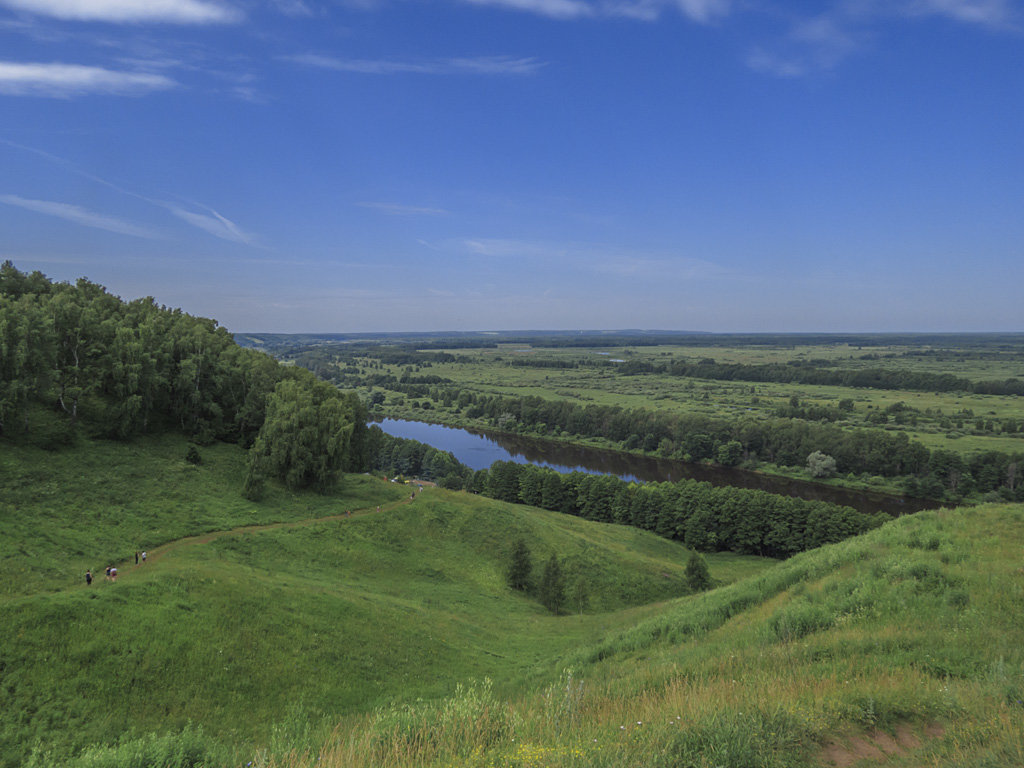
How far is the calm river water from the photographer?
84562 millimetres

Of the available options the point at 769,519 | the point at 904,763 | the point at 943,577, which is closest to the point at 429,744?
the point at 904,763

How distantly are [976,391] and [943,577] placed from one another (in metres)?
231

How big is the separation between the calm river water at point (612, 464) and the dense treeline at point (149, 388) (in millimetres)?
47152

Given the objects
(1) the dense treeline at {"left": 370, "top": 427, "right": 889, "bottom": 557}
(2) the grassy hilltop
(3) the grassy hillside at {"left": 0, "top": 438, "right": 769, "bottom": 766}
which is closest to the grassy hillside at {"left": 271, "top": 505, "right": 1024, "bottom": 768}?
(2) the grassy hilltop

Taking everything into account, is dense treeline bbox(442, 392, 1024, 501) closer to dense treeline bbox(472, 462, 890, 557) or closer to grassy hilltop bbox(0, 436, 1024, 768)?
dense treeline bbox(472, 462, 890, 557)

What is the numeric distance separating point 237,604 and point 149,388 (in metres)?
34.1

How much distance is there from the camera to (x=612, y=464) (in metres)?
111

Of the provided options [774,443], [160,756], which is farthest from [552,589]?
[774,443]

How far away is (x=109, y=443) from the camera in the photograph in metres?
39.6

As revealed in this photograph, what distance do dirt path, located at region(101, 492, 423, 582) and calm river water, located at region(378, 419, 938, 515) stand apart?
45801mm

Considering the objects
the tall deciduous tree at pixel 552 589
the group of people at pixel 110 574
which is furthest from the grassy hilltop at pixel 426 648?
the tall deciduous tree at pixel 552 589

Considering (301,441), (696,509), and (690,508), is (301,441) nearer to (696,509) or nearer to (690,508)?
(696,509)

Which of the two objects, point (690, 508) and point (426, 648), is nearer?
point (426, 648)

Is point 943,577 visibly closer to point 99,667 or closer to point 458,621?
point 458,621
